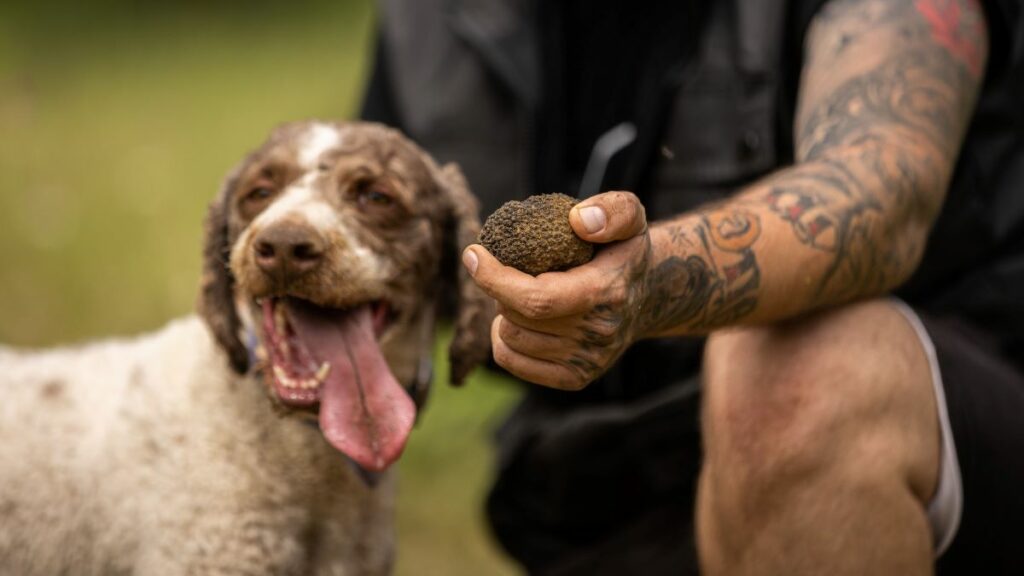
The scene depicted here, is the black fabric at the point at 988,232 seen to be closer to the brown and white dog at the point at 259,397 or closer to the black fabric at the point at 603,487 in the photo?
the black fabric at the point at 603,487

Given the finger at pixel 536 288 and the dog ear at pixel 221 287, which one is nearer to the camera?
the finger at pixel 536 288

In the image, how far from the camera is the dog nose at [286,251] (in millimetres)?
2297

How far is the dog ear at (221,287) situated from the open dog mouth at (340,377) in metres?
0.14

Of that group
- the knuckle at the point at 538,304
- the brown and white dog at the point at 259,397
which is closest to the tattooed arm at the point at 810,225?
the knuckle at the point at 538,304

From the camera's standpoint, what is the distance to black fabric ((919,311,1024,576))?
240 centimetres

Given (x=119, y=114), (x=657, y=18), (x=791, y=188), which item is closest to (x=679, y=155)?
(x=657, y=18)

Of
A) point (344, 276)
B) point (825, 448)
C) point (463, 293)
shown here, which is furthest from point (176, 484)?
point (825, 448)

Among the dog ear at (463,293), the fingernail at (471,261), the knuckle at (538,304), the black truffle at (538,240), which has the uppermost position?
the black truffle at (538,240)

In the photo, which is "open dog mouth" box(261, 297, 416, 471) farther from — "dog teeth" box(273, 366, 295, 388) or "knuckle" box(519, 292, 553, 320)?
"knuckle" box(519, 292, 553, 320)

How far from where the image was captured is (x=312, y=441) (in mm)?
2619

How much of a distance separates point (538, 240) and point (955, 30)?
1.28 metres

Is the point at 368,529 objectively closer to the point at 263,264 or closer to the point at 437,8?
the point at 263,264

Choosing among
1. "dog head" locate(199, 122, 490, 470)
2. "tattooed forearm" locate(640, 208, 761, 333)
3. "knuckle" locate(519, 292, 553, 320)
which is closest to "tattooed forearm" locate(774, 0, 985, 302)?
"tattooed forearm" locate(640, 208, 761, 333)

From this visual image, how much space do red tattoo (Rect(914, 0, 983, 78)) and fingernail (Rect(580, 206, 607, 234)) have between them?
115 centimetres
